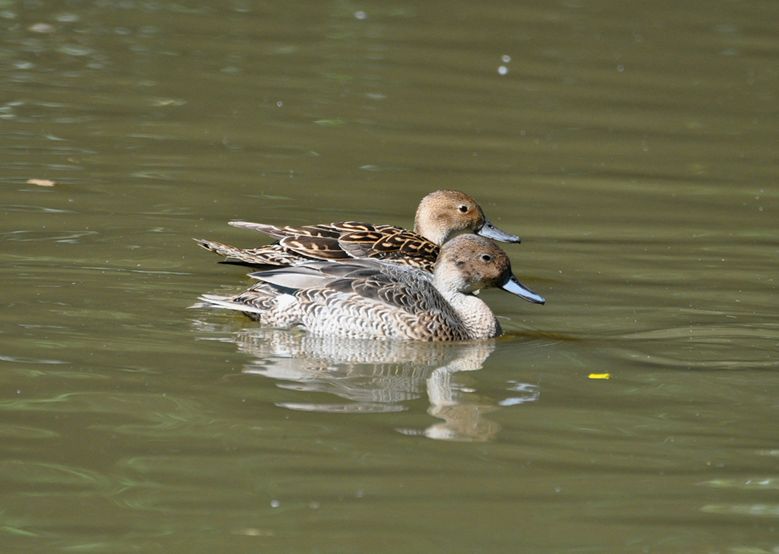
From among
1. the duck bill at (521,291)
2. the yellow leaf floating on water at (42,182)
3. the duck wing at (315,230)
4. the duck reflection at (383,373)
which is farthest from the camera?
the yellow leaf floating on water at (42,182)

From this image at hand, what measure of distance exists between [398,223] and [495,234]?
107 centimetres

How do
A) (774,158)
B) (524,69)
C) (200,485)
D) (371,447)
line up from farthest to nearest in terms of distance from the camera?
(524,69) < (774,158) < (371,447) < (200,485)

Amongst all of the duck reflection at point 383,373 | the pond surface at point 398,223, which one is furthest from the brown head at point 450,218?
the duck reflection at point 383,373

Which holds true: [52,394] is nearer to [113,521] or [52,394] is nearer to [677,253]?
[113,521]

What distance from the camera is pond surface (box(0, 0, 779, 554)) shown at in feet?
18.7

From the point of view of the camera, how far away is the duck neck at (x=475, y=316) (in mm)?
8523

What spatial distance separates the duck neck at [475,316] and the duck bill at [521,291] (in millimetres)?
197

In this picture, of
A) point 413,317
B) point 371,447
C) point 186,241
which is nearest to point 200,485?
point 371,447

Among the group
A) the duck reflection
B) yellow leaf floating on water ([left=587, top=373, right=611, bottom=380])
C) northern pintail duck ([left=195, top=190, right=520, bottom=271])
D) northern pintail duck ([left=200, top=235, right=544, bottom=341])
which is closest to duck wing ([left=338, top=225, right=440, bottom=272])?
northern pintail duck ([left=195, top=190, right=520, bottom=271])

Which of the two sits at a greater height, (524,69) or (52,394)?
(524,69)

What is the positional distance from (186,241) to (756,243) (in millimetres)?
3889

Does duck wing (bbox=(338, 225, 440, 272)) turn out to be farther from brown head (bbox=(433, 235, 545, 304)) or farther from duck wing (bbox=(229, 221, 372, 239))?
brown head (bbox=(433, 235, 545, 304))

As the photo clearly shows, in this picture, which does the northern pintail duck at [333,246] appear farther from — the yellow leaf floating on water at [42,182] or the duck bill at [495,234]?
the yellow leaf floating on water at [42,182]

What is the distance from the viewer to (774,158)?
13000 mm
